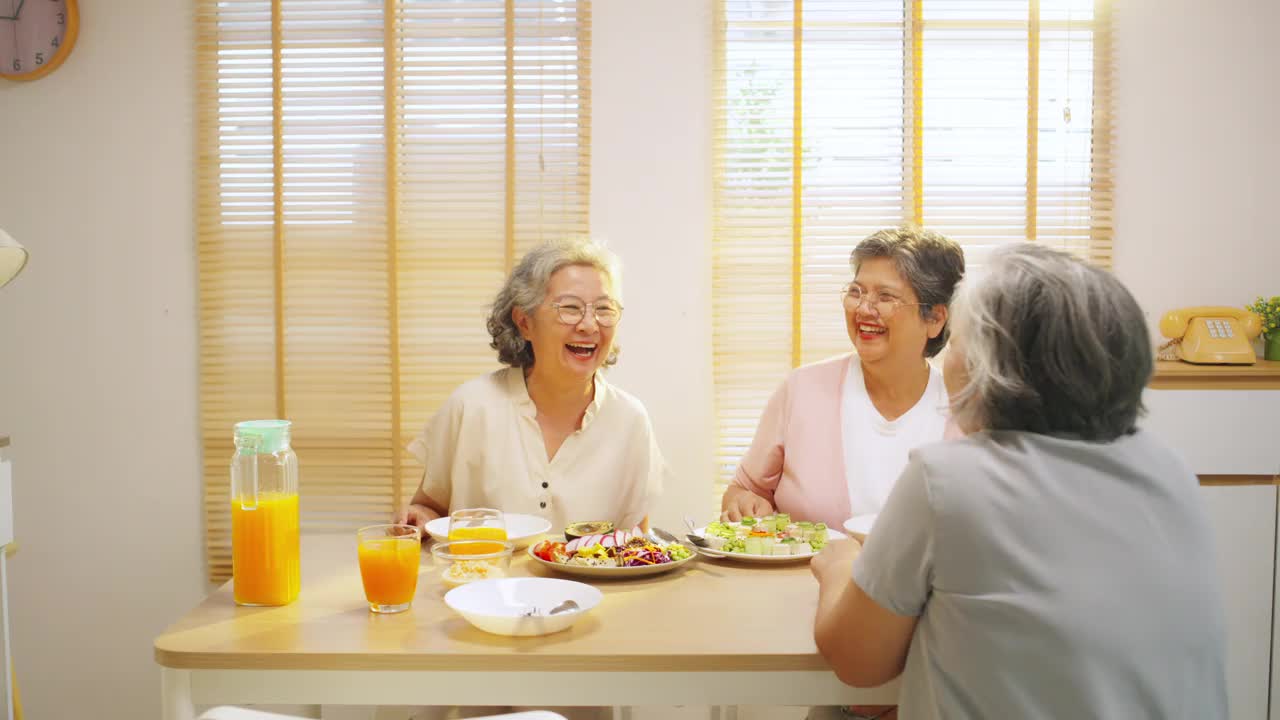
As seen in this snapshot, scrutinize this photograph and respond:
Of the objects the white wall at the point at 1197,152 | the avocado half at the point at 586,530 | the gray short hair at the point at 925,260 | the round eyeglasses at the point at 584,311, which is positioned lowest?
the avocado half at the point at 586,530

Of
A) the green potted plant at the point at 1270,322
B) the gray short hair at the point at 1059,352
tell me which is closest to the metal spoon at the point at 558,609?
the gray short hair at the point at 1059,352

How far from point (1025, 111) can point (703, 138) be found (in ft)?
3.58

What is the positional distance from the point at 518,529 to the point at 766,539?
1.64 ft

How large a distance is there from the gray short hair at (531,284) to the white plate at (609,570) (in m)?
0.81

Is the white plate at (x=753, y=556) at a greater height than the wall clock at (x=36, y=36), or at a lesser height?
lesser

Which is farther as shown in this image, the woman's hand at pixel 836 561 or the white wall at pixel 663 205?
the white wall at pixel 663 205

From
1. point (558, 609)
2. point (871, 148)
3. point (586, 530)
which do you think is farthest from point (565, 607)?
point (871, 148)

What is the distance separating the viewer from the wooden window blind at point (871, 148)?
315 centimetres

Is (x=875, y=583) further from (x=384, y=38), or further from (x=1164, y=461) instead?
(x=384, y=38)

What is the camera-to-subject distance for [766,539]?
1765 mm

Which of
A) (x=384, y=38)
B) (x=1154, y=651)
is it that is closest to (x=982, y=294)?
(x=1154, y=651)

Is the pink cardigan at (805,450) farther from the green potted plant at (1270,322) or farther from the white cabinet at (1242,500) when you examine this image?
the green potted plant at (1270,322)

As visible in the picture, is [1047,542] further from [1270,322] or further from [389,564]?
[1270,322]

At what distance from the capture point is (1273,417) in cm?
290
